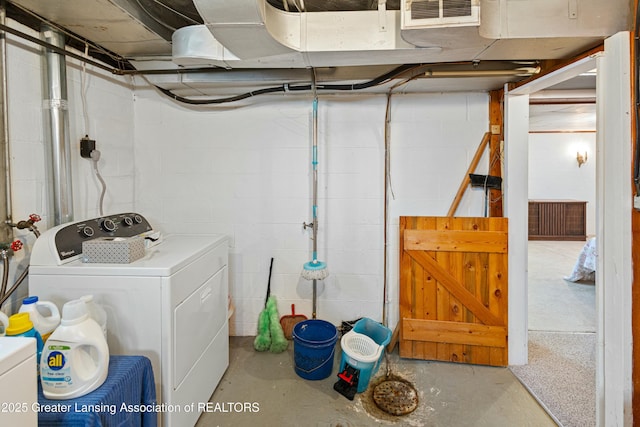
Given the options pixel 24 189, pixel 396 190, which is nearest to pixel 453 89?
pixel 396 190

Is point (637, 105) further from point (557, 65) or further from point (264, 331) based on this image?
point (264, 331)

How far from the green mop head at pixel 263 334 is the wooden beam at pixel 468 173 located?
1731mm

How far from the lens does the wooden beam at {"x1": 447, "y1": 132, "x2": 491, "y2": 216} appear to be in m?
2.54

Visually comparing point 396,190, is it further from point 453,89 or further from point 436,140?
point 453,89

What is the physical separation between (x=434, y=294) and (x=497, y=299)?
453 mm

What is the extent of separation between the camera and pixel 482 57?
1842mm

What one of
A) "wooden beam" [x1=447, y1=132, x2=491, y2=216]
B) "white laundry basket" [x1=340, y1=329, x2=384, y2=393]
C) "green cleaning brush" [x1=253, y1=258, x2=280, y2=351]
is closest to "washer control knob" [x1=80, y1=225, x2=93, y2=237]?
"green cleaning brush" [x1=253, y1=258, x2=280, y2=351]

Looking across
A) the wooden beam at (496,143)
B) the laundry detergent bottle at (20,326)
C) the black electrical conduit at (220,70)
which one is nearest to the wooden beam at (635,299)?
the wooden beam at (496,143)

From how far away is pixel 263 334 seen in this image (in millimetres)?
2611

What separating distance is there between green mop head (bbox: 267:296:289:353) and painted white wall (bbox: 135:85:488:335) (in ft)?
0.38

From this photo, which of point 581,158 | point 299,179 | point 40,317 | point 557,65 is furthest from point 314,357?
point 581,158

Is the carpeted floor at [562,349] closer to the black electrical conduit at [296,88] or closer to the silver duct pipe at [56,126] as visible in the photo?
the black electrical conduit at [296,88]

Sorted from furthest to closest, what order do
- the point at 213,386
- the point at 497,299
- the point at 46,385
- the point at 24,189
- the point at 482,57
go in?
the point at 497,299 < the point at 213,386 < the point at 482,57 < the point at 24,189 < the point at 46,385

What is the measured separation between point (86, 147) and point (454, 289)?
275 centimetres
